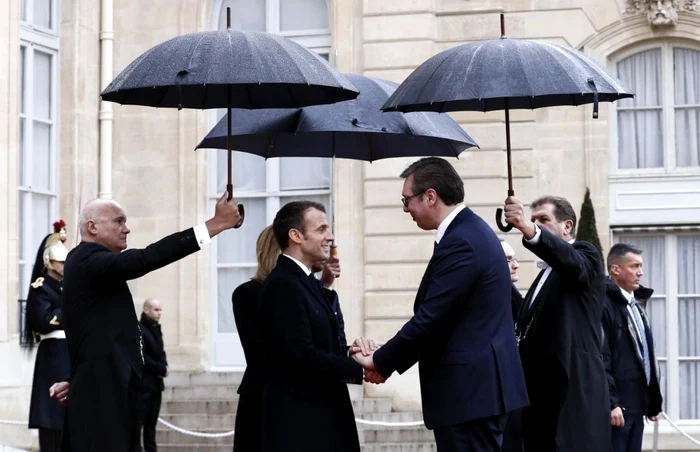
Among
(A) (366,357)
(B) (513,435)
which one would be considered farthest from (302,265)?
(B) (513,435)

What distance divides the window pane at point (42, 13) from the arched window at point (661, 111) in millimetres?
6485

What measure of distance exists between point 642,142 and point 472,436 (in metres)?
10.9

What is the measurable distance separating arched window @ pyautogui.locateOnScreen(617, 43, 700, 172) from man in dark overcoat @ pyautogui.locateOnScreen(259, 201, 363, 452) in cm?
1039

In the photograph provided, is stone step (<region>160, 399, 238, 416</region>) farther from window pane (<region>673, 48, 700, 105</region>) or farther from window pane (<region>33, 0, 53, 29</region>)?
window pane (<region>673, 48, 700, 105</region>)

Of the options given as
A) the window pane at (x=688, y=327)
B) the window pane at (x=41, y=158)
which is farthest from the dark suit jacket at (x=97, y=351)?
the window pane at (x=688, y=327)

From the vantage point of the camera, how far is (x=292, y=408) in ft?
23.9

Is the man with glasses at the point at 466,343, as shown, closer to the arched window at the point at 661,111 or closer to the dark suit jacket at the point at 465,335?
the dark suit jacket at the point at 465,335

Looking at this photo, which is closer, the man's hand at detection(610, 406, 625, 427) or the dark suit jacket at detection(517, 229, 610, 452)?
the dark suit jacket at detection(517, 229, 610, 452)

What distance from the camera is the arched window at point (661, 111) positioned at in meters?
17.2

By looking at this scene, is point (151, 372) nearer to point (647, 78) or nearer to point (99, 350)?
point (647, 78)

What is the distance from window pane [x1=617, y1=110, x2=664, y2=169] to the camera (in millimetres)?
17281

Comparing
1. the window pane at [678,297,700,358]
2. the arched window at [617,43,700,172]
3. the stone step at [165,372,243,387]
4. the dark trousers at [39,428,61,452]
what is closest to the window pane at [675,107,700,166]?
the arched window at [617,43,700,172]

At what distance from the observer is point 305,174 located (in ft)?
59.5

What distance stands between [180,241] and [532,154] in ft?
33.0
